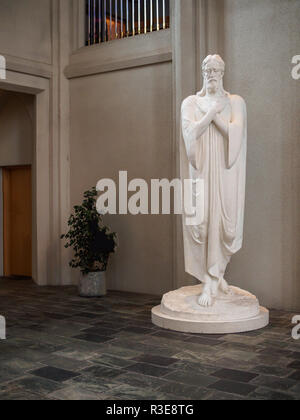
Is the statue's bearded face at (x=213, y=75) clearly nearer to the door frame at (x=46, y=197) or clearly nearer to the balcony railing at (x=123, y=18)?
the balcony railing at (x=123, y=18)

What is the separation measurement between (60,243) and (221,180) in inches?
147

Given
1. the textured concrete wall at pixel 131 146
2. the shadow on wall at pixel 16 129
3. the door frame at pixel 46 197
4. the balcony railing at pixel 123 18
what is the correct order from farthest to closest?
the shadow on wall at pixel 16 129, the door frame at pixel 46 197, the balcony railing at pixel 123 18, the textured concrete wall at pixel 131 146

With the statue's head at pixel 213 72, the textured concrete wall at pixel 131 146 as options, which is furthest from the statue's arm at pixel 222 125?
the textured concrete wall at pixel 131 146

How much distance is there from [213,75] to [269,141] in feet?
4.63

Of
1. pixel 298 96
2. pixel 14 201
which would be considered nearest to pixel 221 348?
pixel 298 96

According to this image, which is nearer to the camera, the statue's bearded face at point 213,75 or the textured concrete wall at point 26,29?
the statue's bearded face at point 213,75

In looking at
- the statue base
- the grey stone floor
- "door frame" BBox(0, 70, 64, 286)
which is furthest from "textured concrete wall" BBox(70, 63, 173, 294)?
the statue base

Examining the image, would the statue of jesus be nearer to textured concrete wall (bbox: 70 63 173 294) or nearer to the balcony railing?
textured concrete wall (bbox: 70 63 173 294)

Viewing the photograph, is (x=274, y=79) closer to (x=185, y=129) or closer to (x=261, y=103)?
(x=261, y=103)

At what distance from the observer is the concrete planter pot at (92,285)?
721 cm

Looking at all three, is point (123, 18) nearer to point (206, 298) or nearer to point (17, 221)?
point (17, 221)

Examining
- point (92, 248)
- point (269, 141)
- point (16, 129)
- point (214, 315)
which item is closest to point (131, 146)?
point (92, 248)

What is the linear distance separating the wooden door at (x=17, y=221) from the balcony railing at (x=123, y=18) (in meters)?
2.59

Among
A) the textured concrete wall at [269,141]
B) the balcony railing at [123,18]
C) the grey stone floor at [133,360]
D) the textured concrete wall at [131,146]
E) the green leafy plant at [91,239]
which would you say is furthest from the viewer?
the balcony railing at [123,18]
